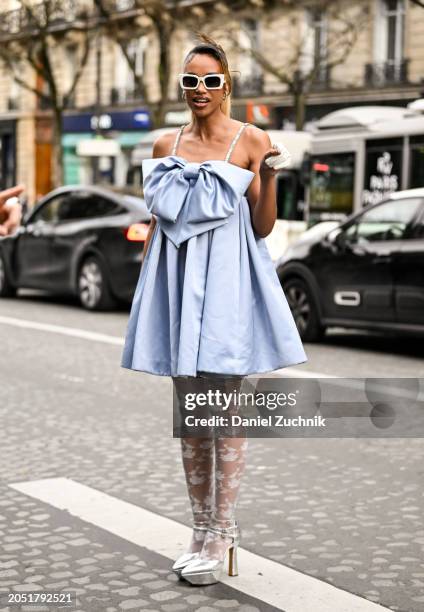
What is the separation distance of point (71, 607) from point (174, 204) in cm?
136

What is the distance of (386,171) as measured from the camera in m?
16.8

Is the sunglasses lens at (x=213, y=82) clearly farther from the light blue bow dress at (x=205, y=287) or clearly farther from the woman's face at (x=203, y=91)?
the light blue bow dress at (x=205, y=287)

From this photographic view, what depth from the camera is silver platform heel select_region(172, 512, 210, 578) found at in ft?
13.3

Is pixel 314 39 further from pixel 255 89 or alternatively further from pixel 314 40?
pixel 255 89

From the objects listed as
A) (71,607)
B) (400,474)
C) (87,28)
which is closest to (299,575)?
(71,607)

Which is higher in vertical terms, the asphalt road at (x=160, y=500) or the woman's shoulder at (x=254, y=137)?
the woman's shoulder at (x=254, y=137)

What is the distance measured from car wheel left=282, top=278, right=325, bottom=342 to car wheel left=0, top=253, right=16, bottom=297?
558 centimetres

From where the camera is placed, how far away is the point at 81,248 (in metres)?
14.8

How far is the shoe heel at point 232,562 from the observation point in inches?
160

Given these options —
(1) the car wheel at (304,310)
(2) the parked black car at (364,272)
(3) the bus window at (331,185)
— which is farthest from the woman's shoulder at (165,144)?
(3) the bus window at (331,185)

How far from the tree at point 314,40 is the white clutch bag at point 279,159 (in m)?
26.3

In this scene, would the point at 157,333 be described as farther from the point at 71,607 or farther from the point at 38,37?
the point at 38,37

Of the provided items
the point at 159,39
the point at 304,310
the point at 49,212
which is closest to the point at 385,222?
the point at 304,310

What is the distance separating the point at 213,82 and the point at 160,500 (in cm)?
203
